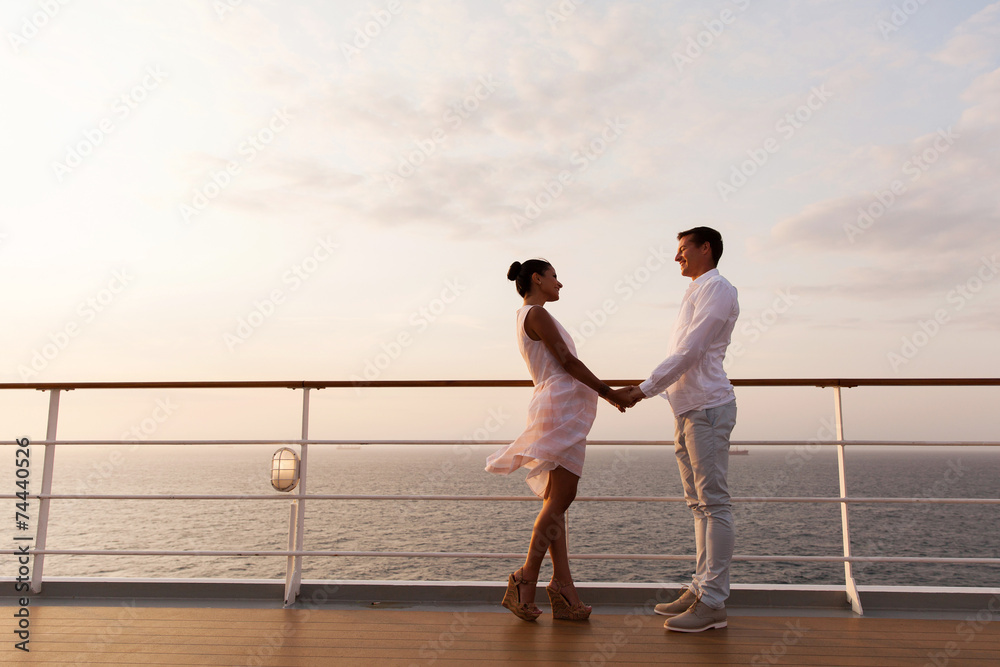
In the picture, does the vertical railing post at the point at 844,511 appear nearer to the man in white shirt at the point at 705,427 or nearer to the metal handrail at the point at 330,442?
the metal handrail at the point at 330,442

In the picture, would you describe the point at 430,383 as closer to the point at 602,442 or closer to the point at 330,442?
the point at 330,442

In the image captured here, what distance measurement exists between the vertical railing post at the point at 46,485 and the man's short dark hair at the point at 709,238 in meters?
2.43

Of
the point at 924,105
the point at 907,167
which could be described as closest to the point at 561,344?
the point at 907,167

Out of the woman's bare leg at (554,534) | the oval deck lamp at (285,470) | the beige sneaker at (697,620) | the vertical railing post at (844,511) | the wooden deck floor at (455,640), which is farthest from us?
the oval deck lamp at (285,470)

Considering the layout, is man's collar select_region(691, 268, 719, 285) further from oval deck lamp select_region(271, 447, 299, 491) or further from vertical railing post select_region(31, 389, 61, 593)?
vertical railing post select_region(31, 389, 61, 593)

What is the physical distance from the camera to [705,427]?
6.16 ft

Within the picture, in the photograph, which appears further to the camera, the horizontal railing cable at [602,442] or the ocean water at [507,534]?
the ocean water at [507,534]

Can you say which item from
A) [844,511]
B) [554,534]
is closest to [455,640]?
[554,534]

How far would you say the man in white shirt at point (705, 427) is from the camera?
6.02ft

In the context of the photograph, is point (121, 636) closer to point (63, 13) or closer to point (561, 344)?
point (561, 344)

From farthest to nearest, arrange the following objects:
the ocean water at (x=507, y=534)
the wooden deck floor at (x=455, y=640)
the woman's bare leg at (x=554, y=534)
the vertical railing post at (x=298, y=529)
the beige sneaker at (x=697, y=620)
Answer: the ocean water at (x=507, y=534) < the vertical railing post at (x=298, y=529) < the woman's bare leg at (x=554, y=534) < the beige sneaker at (x=697, y=620) < the wooden deck floor at (x=455, y=640)

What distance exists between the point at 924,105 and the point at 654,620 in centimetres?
783

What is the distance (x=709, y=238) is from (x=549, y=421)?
31.8 inches

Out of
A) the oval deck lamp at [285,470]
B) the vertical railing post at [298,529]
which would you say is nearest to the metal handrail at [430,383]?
the vertical railing post at [298,529]
